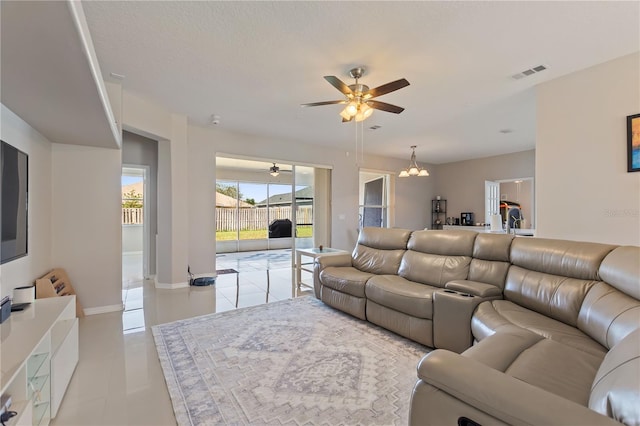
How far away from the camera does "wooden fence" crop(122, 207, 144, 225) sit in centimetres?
774

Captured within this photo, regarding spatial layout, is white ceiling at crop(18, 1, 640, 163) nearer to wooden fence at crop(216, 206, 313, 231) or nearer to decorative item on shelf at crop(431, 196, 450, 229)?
decorative item on shelf at crop(431, 196, 450, 229)

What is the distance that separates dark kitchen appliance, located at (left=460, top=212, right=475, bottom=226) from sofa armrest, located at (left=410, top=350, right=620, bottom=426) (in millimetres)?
7732

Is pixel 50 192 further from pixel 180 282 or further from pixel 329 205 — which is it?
pixel 329 205

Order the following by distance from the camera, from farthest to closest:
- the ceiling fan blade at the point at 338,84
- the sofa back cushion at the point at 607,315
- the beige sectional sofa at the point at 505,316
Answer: the ceiling fan blade at the point at 338,84, the sofa back cushion at the point at 607,315, the beige sectional sofa at the point at 505,316

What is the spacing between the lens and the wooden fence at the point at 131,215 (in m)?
7.74

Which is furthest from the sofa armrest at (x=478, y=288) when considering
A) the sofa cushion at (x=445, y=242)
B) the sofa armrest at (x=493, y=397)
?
the sofa armrest at (x=493, y=397)

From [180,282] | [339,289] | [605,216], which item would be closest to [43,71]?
[339,289]

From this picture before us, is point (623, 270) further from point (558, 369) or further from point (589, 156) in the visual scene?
point (589, 156)

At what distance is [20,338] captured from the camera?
1525 millimetres

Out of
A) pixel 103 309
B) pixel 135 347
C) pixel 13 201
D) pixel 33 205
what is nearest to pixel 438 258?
pixel 135 347

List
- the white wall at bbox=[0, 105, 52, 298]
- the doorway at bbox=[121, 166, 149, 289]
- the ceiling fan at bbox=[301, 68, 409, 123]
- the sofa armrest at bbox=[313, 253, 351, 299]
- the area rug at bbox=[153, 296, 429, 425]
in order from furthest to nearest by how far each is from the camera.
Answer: the doorway at bbox=[121, 166, 149, 289] < the sofa armrest at bbox=[313, 253, 351, 299] < the ceiling fan at bbox=[301, 68, 409, 123] < the white wall at bbox=[0, 105, 52, 298] < the area rug at bbox=[153, 296, 429, 425]

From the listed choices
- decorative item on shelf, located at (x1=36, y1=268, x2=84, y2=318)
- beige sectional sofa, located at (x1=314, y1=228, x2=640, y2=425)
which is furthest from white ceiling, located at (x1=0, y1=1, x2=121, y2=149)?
beige sectional sofa, located at (x1=314, y1=228, x2=640, y2=425)

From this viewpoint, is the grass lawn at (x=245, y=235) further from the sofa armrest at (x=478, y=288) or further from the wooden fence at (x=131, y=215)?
the sofa armrest at (x=478, y=288)

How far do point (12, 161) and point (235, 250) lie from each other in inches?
281
